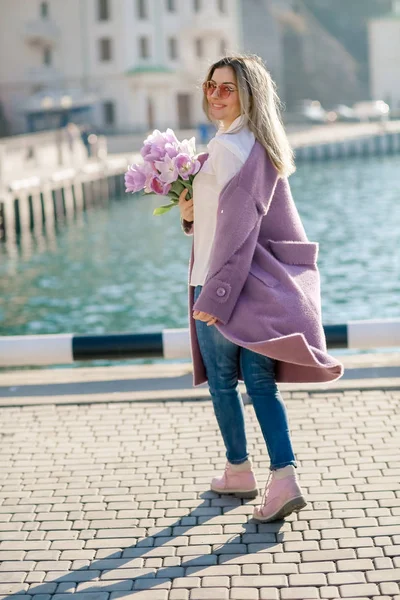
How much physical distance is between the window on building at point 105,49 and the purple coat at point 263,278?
2297 inches

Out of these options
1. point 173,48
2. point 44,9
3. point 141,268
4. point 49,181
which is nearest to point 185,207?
point 141,268

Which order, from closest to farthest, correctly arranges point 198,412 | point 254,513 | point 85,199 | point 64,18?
point 254,513, point 198,412, point 85,199, point 64,18

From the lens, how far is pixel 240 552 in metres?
3.81

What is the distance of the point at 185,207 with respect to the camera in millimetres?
4152

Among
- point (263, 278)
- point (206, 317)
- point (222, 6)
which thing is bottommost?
point (206, 317)

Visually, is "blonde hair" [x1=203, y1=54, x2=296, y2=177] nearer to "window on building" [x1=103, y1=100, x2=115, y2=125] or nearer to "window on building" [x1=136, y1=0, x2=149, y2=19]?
"window on building" [x1=103, y1=100, x2=115, y2=125]

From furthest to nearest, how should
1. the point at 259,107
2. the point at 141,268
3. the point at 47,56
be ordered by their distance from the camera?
the point at 47,56, the point at 141,268, the point at 259,107

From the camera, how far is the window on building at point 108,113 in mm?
60562

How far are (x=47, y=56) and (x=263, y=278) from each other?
195ft

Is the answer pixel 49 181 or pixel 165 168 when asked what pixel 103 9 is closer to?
pixel 49 181

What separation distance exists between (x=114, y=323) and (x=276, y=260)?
13269mm

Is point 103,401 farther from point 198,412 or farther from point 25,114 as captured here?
point 25,114

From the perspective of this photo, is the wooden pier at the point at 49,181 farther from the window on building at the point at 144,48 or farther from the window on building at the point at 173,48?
the window on building at the point at 173,48

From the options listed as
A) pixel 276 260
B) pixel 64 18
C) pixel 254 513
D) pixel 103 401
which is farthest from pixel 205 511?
pixel 64 18
